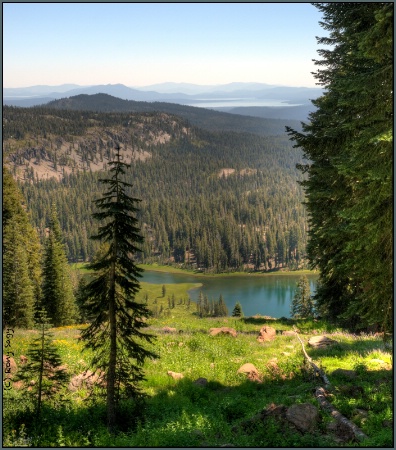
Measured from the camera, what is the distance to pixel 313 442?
28.8 feet

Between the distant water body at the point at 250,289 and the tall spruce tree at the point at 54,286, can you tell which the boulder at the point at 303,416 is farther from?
the distant water body at the point at 250,289

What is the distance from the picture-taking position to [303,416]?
392 inches

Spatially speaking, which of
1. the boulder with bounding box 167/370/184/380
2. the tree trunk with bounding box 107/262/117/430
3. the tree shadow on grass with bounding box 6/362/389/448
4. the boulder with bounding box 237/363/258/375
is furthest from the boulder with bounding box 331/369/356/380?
the tree trunk with bounding box 107/262/117/430

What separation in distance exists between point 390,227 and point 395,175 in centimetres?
130

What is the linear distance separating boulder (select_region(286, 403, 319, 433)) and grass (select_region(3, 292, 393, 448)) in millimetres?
240

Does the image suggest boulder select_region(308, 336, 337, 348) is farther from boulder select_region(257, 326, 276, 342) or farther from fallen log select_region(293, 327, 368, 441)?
fallen log select_region(293, 327, 368, 441)

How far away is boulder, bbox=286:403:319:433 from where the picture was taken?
9.68m

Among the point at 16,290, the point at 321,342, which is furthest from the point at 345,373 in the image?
the point at 16,290

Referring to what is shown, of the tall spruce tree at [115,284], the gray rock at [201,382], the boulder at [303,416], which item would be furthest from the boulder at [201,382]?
the boulder at [303,416]

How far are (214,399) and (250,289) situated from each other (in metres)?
144

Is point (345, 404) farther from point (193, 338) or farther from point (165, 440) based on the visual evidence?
point (193, 338)

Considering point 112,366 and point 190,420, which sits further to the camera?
point 112,366

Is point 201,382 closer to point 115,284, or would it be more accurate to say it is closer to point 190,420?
point 190,420

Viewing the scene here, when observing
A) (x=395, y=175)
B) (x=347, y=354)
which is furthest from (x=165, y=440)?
(x=347, y=354)
